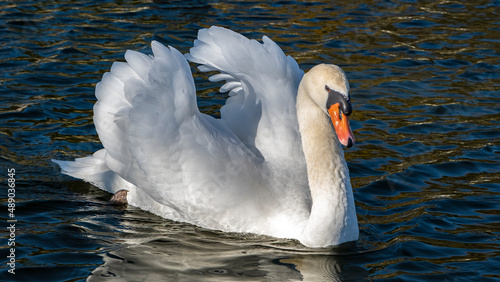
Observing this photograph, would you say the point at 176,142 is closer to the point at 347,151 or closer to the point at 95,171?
the point at 95,171

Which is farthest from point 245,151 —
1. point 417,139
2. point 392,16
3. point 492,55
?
point 392,16

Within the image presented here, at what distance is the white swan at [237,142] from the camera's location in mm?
6602

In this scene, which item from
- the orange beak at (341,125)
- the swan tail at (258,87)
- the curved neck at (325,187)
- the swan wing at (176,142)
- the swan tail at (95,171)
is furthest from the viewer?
the swan tail at (95,171)

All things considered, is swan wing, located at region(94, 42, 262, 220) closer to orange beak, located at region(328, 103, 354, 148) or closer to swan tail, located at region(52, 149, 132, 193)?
swan tail, located at region(52, 149, 132, 193)

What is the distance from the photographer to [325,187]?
6598mm

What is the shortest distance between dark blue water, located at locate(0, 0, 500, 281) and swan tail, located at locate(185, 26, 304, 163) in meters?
0.94

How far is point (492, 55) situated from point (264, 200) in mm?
6159

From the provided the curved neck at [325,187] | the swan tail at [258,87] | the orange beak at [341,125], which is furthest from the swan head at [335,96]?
the swan tail at [258,87]

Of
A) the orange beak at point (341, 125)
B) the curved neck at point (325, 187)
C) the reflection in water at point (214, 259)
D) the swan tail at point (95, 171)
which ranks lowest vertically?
the reflection in water at point (214, 259)

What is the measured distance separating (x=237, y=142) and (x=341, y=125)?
47.9 inches

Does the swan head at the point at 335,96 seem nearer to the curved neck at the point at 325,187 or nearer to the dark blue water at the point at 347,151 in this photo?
the curved neck at the point at 325,187

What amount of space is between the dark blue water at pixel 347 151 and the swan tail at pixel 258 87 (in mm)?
939

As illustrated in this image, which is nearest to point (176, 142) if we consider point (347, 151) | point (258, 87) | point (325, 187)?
point (258, 87)

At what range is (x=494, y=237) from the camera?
6891 mm
